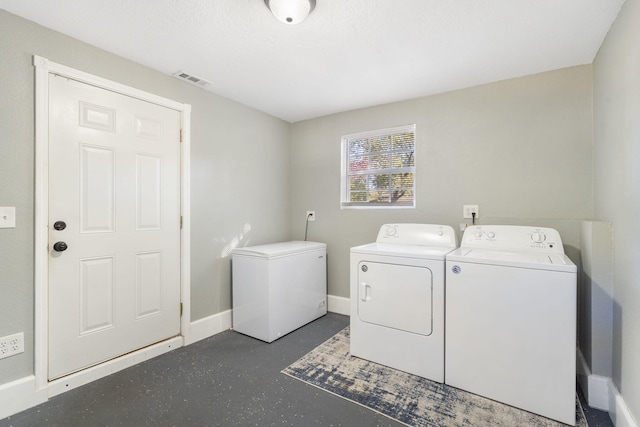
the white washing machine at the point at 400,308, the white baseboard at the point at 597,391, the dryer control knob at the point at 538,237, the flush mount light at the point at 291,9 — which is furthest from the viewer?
the dryer control knob at the point at 538,237

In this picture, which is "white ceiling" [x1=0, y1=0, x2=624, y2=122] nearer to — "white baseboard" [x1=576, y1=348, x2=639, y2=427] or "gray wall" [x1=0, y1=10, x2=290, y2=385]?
"gray wall" [x1=0, y1=10, x2=290, y2=385]

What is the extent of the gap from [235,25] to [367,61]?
941 millimetres

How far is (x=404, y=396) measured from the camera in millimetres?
1804

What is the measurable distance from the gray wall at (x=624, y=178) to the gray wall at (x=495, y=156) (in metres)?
0.30

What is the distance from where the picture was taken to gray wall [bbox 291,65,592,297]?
2188 millimetres

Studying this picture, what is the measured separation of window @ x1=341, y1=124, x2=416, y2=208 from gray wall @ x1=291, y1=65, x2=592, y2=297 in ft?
0.26

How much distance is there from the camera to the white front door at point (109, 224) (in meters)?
1.83

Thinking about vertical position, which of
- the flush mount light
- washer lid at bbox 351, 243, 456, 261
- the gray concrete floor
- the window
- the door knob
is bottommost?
the gray concrete floor

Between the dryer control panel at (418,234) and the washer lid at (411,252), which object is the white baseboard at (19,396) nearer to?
the washer lid at (411,252)

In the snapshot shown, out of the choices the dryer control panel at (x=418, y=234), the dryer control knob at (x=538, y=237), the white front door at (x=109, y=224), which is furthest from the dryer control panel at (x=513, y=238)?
the white front door at (x=109, y=224)

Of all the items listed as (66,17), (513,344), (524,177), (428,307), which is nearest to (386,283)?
(428,307)

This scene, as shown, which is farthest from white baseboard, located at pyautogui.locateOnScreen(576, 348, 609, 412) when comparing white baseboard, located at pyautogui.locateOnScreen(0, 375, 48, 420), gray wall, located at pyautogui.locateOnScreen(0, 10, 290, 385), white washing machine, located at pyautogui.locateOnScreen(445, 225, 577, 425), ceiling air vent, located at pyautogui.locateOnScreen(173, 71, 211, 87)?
ceiling air vent, located at pyautogui.locateOnScreen(173, 71, 211, 87)

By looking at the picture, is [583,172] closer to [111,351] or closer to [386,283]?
[386,283]

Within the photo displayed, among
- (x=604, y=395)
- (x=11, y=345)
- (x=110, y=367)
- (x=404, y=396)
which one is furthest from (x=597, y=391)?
(x=11, y=345)
